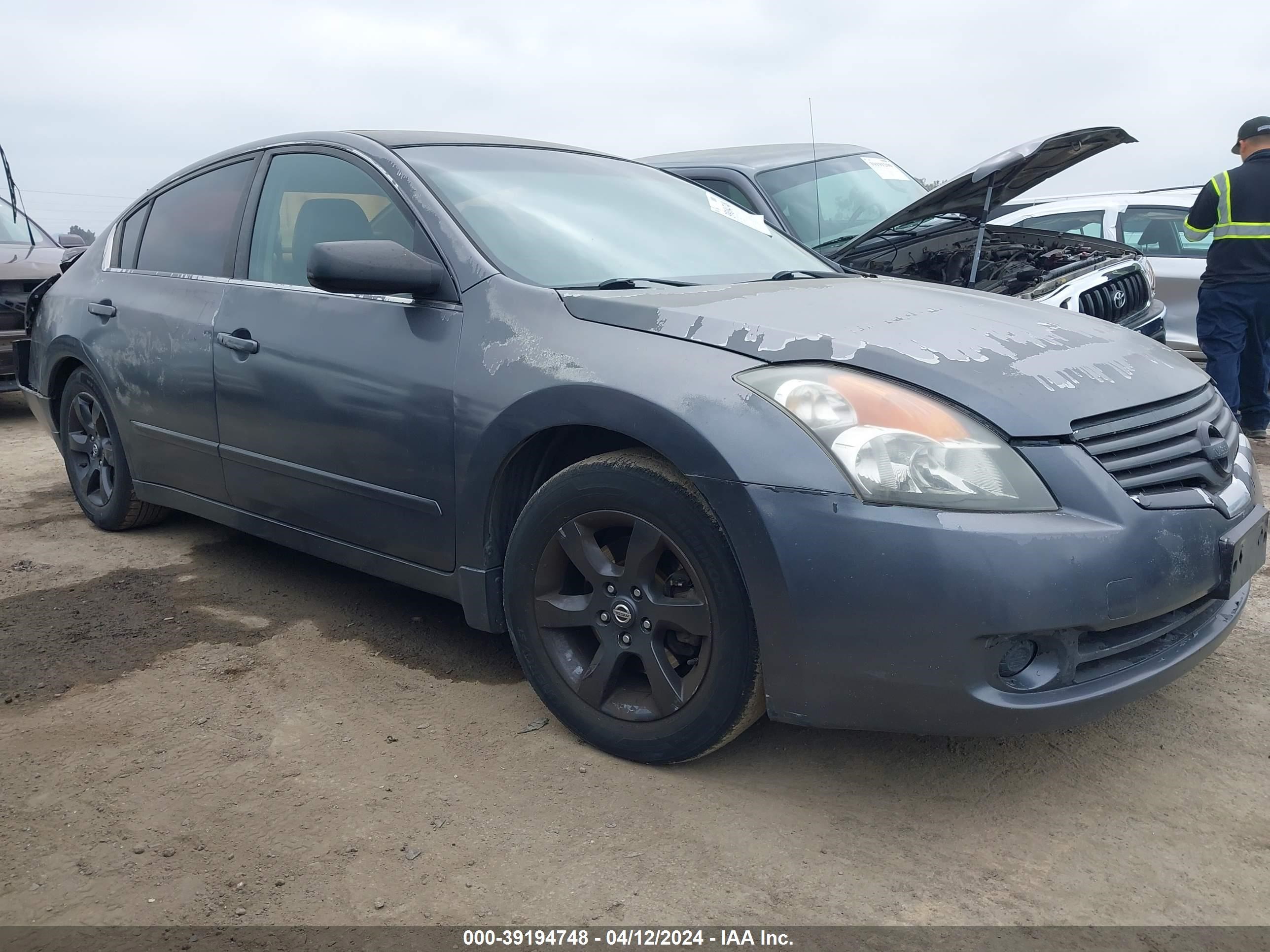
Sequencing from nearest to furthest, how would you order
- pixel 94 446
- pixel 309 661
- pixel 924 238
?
pixel 309 661 < pixel 94 446 < pixel 924 238

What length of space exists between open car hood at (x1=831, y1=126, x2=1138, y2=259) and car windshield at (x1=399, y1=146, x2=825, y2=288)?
1.56m

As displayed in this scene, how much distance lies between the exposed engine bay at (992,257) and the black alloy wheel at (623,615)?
330 centimetres

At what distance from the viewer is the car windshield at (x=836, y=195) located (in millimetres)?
5941

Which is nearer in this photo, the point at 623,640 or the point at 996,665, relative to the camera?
the point at 996,665

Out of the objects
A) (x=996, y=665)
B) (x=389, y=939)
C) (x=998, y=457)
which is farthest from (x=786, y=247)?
(x=389, y=939)

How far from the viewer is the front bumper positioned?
2076 mm

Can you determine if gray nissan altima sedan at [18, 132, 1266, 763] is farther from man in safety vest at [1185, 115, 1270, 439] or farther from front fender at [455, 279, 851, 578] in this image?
man in safety vest at [1185, 115, 1270, 439]

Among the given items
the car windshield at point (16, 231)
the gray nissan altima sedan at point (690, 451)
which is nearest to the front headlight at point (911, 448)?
the gray nissan altima sedan at point (690, 451)

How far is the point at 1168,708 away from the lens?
9.22ft

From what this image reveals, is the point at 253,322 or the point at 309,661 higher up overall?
the point at 253,322

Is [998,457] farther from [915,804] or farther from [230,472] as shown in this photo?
[230,472]

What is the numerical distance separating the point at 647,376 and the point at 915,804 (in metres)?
1.12

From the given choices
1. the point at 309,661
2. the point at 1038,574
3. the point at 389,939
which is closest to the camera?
the point at 389,939

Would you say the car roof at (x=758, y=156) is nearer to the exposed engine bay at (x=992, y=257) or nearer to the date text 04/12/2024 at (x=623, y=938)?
the exposed engine bay at (x=992, y=257)
